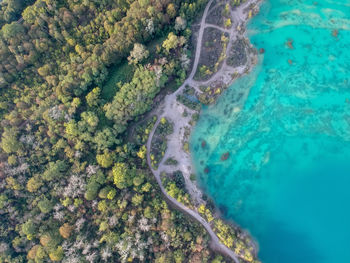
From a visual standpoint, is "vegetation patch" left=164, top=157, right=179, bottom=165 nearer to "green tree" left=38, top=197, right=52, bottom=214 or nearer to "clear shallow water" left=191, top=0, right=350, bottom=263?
"clear shallow water" left=191, top=0, right=350, bottom=263

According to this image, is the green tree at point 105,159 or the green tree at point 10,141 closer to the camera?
the green tree at point 10,141

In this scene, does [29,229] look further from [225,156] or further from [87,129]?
[225,156]

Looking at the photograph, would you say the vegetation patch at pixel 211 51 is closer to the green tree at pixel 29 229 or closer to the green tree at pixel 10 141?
the green tree at pixel 10 141

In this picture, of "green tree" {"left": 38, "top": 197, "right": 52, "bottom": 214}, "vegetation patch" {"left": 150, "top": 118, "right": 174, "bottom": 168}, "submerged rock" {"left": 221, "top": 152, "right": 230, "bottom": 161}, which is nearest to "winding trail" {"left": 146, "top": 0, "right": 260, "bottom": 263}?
"vegetation patch" {"left": 150, "top": 118, "right": 174, "bottom": 168}

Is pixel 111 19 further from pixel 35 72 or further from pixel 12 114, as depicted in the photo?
pixel 12 114

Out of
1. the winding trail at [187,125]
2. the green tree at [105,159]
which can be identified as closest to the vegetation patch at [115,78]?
the winding trail at [187,125]

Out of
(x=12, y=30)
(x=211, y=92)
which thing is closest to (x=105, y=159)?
(x=211, y=92)

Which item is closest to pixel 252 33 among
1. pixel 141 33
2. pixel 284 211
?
pixel 141 33
